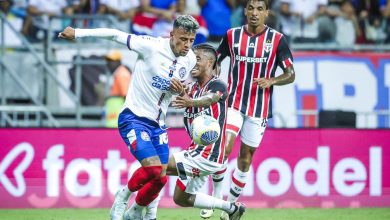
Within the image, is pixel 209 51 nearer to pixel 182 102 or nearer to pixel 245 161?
pixel 182 102

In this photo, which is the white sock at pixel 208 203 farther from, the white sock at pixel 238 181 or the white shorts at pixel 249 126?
the white shorts at pixel 249 126

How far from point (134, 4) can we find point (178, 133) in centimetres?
416

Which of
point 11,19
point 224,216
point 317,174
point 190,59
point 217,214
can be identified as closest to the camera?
point 190,59

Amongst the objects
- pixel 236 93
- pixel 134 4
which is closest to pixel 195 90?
pixel 236 93

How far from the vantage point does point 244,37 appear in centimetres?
1273

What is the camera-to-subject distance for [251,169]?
48.7ft

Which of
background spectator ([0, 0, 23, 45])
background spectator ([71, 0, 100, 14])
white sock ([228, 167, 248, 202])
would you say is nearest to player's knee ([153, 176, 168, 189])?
white sock ([228, 167, 248, 202])

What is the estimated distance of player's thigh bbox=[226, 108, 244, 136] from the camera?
1255 cm

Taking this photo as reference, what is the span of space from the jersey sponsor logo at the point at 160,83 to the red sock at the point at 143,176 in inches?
33.0

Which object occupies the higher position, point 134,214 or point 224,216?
point 134,214

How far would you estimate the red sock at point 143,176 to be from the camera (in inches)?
422

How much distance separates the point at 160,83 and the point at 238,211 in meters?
1.87

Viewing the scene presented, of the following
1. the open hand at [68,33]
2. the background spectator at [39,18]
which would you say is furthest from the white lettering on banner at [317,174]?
the open hand at [68,33]

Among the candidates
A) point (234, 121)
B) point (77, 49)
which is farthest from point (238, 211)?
point (77, 49)
